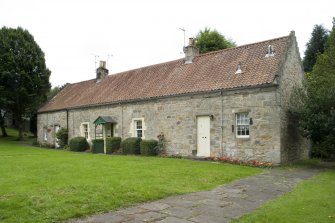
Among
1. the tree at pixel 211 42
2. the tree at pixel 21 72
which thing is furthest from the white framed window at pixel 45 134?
the tree at pixel 211 42

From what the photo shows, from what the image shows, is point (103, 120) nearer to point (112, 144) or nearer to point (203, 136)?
point (112, 144)

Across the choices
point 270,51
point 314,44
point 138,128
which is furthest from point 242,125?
point 314,44

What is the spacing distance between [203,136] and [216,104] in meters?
1.96

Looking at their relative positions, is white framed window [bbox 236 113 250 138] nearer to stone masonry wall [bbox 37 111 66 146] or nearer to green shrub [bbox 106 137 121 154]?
green shrub [bbox 106 137 121 154]

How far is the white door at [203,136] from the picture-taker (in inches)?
699

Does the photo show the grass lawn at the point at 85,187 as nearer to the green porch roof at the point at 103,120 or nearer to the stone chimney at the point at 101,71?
the green porch roof at the point at 103,120

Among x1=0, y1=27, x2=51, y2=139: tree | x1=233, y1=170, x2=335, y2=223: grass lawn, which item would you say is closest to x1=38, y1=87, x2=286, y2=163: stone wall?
x1=233, y1=170, x2=335, y2=223: grass lawn

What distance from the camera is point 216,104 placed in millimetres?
17391

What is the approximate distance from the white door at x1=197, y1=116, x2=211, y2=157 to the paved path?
677 cm

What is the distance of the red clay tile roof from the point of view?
54.9ft

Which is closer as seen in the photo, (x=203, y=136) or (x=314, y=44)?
(x=203, y=136)

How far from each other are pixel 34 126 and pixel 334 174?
4262cm

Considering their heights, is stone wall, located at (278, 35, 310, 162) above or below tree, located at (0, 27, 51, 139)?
below

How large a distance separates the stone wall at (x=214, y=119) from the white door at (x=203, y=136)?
0.73 ft
